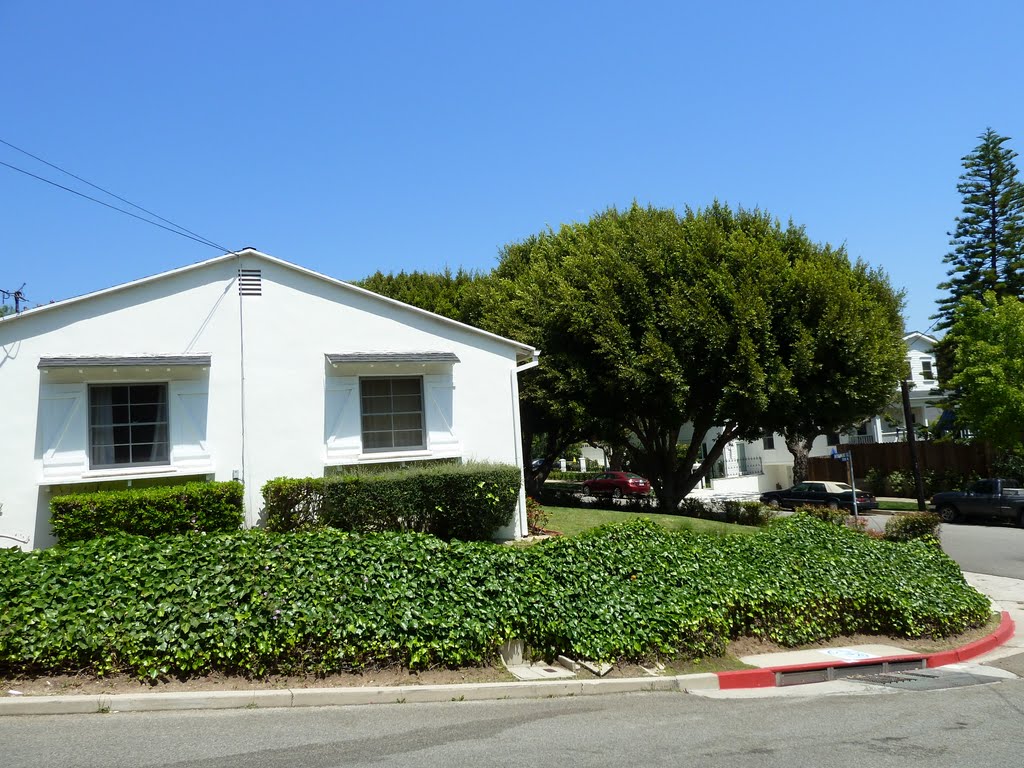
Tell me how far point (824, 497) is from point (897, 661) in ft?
74.2

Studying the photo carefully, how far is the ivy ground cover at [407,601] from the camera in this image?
8.00 m

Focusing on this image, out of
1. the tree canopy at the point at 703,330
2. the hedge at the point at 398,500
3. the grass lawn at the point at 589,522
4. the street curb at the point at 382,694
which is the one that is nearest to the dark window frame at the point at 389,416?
the hedge at the point at 398,500

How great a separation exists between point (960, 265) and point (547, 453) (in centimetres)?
2560

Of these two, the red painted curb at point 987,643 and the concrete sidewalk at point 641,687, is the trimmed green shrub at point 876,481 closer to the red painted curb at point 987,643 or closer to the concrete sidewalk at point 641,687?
the red painted curb at point 987,643

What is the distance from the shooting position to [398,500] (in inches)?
551

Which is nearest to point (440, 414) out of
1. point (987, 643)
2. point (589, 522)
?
point (589, 522)

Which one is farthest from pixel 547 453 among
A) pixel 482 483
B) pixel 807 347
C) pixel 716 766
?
pixel 716 766

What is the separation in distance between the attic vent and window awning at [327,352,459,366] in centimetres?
172

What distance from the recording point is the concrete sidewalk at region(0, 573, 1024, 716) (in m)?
7.32

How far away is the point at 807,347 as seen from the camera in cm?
2303

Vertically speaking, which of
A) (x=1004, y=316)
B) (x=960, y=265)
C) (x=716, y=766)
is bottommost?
(x=716, y=766)

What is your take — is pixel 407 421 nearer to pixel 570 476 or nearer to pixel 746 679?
pixel 746 679

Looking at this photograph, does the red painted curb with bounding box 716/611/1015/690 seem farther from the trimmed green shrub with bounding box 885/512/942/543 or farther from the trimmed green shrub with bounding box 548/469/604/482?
the trimmed green shrub with bounding box 548/469/604/482

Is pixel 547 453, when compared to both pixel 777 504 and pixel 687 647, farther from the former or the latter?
pixel 687 647
